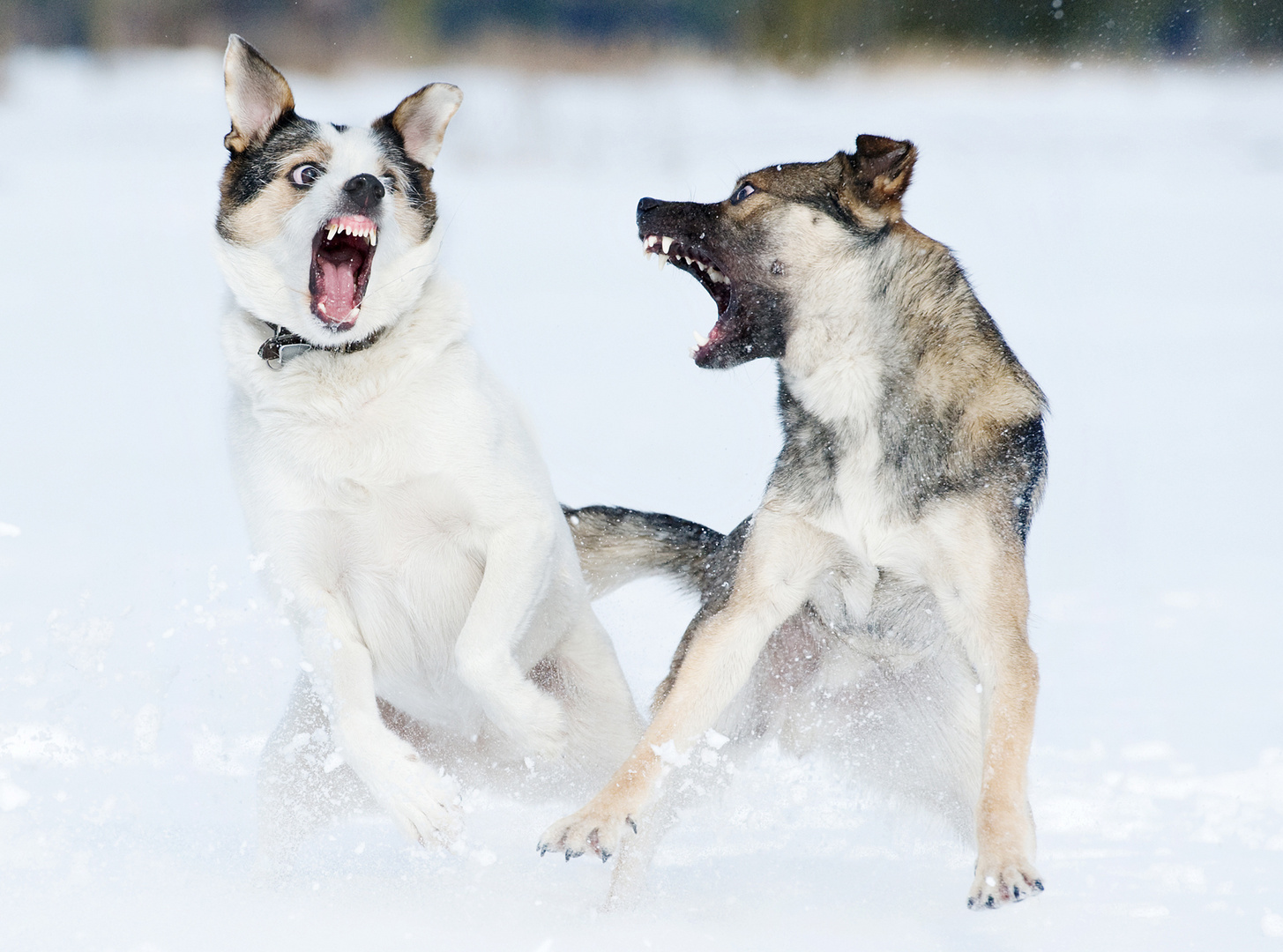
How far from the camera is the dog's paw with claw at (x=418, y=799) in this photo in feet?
10.4

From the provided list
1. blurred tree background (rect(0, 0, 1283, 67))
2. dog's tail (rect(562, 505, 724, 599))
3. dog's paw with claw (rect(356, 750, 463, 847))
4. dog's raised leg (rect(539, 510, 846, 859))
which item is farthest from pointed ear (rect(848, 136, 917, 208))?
blurred tree background (rect(0, 0, 1283, 67))

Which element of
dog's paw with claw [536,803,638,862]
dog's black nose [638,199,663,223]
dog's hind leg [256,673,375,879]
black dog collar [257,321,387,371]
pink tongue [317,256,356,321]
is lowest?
dog's hind leg [256,673,375,879]

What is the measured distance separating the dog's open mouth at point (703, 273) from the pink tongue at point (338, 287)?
0.76m

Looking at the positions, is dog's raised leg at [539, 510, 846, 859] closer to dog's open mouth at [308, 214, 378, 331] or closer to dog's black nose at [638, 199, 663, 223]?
dog's black nose at [638, 199, 663, 223]

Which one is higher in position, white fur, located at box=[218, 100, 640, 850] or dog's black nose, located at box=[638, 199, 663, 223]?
dog's black nose, located at box=[638, 199, 663, 223]

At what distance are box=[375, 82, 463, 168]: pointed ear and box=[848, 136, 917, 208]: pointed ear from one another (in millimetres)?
1071

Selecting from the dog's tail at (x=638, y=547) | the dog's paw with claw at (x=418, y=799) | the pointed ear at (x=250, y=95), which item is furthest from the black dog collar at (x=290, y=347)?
the dog's paw with claw at (x=418, y=799)

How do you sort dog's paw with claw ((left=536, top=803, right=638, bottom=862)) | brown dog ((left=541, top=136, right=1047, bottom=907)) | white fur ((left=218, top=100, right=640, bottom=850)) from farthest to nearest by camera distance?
white fur ((left=218, top=100, right=640, bottom=850))
brown dog ((left=541, top=136, right=1047, bottom=907))
dog's paw with claw ((left=536, top=803, right=638, bottom=862))

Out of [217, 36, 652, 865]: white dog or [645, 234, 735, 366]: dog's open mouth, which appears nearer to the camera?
[217, 36, 652, 865]: white dog

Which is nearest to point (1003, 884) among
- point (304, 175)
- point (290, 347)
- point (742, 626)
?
point (742, 626)

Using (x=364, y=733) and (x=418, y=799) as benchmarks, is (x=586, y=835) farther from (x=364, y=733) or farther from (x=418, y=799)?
(x=364, y=733)

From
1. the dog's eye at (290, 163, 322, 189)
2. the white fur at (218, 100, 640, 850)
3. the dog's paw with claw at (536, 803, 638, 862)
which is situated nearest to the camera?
the dog's paw with claw at (536, 803, 638, 862)

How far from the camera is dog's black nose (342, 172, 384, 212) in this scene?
3.39m

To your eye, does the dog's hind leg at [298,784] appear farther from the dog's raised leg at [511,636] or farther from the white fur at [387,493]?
the dog's raised leg at [511,636]
